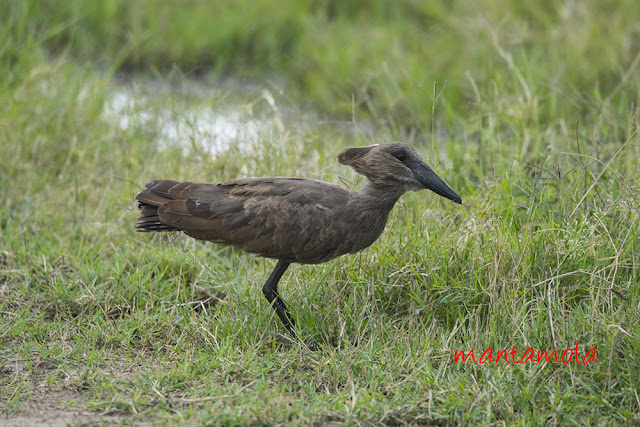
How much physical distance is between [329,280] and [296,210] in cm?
57

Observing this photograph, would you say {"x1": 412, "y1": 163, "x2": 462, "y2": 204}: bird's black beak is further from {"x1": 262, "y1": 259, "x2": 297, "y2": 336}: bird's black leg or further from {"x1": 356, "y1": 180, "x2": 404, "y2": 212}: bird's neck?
{"x1": 262, "y1": 259, "x2": 297, "y2": 336}: bird's black leg

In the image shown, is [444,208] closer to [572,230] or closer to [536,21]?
[572,230]

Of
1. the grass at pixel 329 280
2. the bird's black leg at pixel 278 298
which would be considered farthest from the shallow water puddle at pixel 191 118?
the bird's black leg at pixel 278 298

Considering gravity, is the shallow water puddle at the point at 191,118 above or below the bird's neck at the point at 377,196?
above

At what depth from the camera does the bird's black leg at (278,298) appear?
4328 millimetres

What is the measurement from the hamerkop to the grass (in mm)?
362

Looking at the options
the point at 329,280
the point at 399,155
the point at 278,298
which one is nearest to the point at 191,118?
the point at 329,280

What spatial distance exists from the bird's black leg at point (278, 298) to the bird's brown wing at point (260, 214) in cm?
10

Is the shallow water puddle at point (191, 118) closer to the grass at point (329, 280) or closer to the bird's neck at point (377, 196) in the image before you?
the grass at point (329, 280)

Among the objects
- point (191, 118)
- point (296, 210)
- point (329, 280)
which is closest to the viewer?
point (296, 210)

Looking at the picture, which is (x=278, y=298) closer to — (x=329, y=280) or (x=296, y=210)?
A: (x=329, y=280)

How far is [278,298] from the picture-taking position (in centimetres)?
439

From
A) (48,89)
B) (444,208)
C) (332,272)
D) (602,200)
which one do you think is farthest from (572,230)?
(48,89)

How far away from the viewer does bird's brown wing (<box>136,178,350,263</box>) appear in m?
4.21
